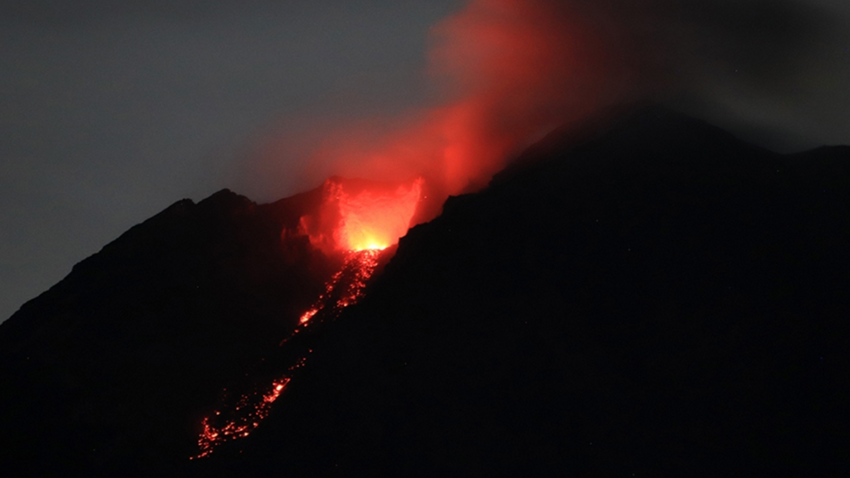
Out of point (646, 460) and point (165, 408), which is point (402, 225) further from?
point (646, 460)

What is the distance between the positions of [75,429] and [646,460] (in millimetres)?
34932

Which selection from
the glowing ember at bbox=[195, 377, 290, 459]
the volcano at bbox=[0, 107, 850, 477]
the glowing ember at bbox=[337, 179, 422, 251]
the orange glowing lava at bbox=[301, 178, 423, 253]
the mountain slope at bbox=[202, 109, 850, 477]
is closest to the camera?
the mountain slope at bbox=[202, 109, 850, 477]

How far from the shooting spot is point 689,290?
137 feet

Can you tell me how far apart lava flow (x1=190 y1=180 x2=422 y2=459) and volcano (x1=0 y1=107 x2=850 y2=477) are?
1.59ft

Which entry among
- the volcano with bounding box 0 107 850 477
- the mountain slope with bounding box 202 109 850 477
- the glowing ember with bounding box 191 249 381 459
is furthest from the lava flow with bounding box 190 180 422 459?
the mountain slope with bounding box 202 109 850 477

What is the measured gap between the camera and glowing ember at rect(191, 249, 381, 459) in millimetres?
43031

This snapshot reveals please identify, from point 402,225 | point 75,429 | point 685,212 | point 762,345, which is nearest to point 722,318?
point 762,345

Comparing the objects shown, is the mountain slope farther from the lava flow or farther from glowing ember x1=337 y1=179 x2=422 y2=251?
glowing ember x1=337 y1=179 x2=422 y2=251

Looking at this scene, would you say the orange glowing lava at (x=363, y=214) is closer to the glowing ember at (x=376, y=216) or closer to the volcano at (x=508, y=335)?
the glowing ember at (x=376, y=216)

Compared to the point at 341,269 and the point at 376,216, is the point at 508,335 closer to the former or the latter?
the point at 341,269

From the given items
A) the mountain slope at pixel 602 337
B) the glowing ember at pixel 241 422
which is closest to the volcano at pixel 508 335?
the mountain slope at pixel 602 337

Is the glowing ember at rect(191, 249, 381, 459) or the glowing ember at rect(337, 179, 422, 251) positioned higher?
the glowing ember at rect(337, 179, 422, 251)

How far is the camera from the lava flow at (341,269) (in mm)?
44188

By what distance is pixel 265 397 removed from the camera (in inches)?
1784
